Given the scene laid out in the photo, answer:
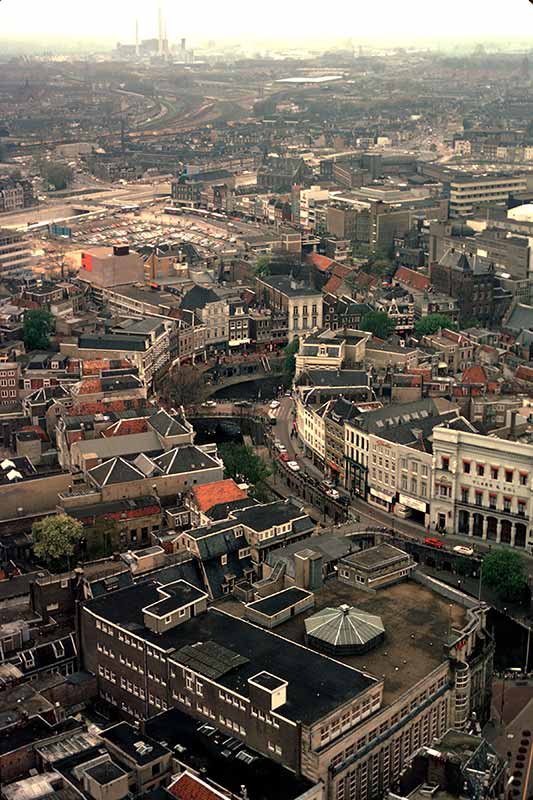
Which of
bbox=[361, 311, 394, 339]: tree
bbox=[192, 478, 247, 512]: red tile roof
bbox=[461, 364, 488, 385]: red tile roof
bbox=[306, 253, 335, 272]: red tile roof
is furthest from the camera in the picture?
bbox=[306, 253, 335, 272]: red tile roof

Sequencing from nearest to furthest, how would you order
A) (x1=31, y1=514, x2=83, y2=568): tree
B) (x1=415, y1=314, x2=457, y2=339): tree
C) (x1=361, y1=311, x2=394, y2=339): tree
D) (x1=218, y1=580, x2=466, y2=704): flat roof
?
1. (x1=218, y1=580, x2=466, y2=704): flat roof
2. (x1=31, y1=514, x2=83, y2=568): tree
3. (x1=361, y1=311, x2=394, y2=339): tree
4. (x1=415, y1=314, x2=457, y2=339): tree

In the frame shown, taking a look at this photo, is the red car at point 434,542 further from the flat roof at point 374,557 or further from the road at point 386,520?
the flat roof at point 374,557

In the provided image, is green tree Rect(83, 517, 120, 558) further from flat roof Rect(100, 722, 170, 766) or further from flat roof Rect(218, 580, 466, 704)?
flat roof Rect(100, 722, 170, 766)

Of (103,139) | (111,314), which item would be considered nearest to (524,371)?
(111,314)

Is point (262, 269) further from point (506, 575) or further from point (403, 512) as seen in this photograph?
point (506, 575)

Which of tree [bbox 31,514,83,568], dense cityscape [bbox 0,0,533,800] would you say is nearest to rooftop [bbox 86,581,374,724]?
dense cityscape [bbox 0,0,533,800]

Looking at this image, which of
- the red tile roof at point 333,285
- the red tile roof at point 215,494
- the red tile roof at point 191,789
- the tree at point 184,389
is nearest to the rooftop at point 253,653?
the red tile roof at point 191,789

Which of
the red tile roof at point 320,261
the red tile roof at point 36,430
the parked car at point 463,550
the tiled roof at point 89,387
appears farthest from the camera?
the red tile roof at point 320,261
